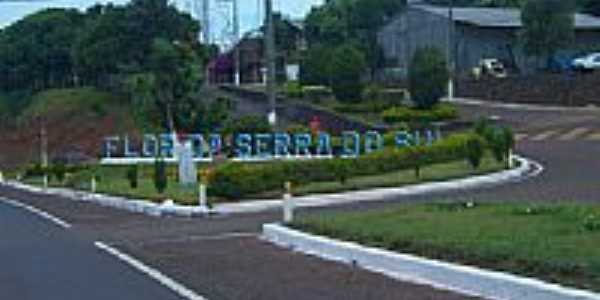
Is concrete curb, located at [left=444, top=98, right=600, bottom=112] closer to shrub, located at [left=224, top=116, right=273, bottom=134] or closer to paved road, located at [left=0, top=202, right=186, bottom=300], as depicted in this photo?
shrub, located at [left=224, top=116, right=273, bottom=134]

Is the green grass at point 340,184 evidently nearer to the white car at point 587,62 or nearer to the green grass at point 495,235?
the green grass at point 495,235

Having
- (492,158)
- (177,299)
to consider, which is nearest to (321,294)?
(177,299)

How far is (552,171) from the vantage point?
36.7 metres

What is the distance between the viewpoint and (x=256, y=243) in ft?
67.8

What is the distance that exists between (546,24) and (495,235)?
63.8 metres

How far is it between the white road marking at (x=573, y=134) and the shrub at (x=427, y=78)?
928 cm

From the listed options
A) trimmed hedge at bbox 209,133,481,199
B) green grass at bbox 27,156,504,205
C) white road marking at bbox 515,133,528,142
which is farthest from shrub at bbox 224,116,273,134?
trimmed hedge at bbox 209,133,481,199

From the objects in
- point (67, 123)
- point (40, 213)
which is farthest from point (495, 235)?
point (67, 123)

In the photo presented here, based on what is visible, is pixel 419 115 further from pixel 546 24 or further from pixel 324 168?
pixel 324 168

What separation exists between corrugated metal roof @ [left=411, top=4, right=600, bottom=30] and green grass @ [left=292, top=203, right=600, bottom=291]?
228 ft

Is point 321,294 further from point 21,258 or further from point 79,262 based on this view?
point 21,258

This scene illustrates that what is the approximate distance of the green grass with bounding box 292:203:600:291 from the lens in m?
12.2

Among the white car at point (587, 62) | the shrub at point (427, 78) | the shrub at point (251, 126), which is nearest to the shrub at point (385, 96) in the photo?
the shrub at point (427, 78)

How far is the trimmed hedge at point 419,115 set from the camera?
59.4m
